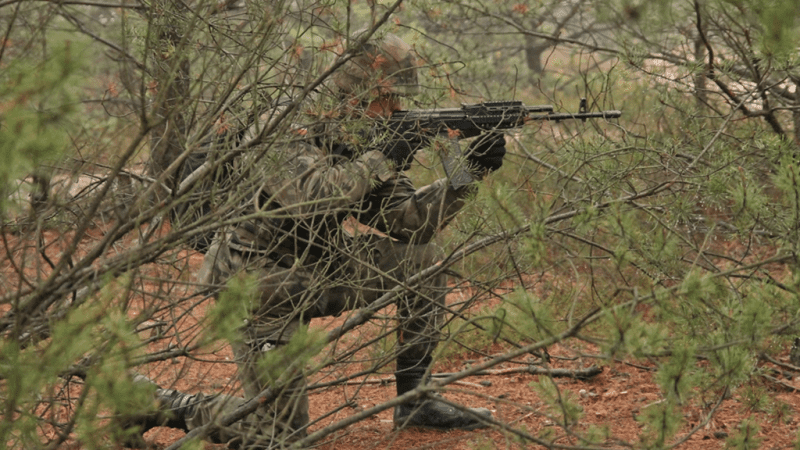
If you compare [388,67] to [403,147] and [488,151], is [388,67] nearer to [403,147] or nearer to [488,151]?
[403,147]

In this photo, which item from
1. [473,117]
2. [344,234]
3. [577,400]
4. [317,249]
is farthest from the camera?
[577,400]

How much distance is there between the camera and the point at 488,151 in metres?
3.53

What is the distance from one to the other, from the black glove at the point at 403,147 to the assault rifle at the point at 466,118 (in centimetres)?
4

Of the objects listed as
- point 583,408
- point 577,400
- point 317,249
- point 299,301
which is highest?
point 317,249

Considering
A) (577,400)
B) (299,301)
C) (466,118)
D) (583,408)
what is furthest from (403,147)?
(577,400)

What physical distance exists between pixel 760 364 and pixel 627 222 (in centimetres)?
287

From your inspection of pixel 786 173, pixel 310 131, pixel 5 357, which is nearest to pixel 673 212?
pixel 786 173

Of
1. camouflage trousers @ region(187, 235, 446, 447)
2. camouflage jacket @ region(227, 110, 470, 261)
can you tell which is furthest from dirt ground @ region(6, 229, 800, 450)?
camouflage jacket @ region(227, 110, 470, 261)

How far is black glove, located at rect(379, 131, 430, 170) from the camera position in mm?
3530

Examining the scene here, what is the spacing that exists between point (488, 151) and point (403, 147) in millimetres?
372

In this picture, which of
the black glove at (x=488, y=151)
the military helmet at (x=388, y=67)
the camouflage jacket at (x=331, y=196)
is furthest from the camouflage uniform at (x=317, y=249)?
the military helmet at (x=388, y=67)

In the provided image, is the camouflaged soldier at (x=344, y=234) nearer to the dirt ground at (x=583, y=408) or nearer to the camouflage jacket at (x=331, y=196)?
the camouflage jacket at (x=331, y=196)

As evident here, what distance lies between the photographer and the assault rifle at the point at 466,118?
3520mm

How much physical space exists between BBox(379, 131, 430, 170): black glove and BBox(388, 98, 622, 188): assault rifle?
0.04m
